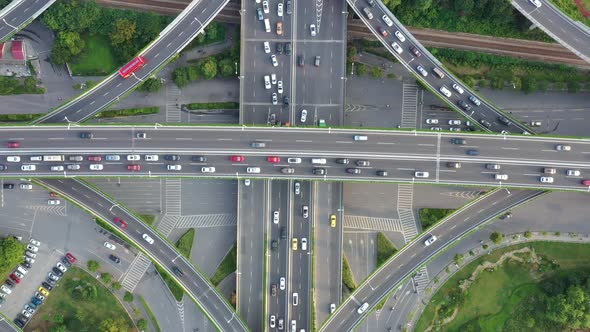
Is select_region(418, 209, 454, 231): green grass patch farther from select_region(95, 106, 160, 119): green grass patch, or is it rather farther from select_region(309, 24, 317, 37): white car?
select_region(95, 106, 160, 119): green grass patch

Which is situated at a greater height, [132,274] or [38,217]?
[38,217]

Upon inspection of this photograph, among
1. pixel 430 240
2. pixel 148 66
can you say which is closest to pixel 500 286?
pixel 430 240

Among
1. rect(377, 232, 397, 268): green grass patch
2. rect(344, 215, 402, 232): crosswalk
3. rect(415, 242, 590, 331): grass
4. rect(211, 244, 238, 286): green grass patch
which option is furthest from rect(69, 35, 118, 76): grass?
rect(415, 242, 590, 331): grass

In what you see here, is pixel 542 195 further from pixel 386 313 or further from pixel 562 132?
pixel 386 313

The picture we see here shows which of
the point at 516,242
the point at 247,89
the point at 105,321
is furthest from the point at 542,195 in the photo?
the point at 105,321

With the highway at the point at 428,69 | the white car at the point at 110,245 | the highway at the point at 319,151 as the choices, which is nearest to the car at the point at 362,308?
the highway at the point at 319,151

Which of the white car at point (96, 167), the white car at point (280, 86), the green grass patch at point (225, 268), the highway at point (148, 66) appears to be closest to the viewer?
the white car at point (96, 167)

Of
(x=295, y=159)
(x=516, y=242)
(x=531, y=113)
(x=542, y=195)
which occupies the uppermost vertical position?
(x=531, y=113)

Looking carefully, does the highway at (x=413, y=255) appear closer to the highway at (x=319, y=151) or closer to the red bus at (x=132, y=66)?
the highway at (x=319, y=151)
